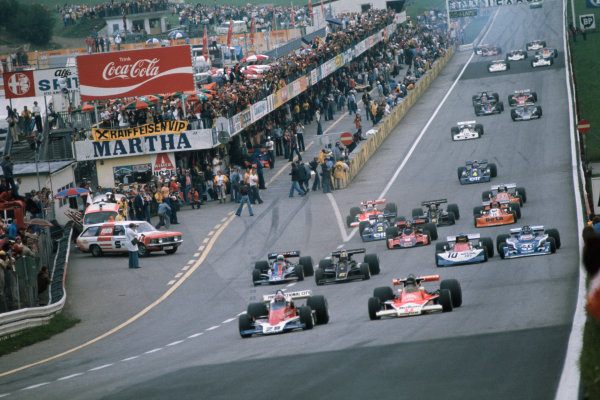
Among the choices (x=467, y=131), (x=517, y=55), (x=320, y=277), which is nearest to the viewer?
(x=320, y=277)

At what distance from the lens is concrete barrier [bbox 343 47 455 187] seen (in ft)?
152

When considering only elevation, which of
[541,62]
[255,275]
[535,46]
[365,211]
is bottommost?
[255,275]

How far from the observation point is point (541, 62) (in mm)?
70750

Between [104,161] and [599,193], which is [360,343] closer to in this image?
[599,193]

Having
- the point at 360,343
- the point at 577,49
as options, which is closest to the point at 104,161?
the point at 360,343

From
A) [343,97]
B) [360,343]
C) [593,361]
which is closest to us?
[593,361]

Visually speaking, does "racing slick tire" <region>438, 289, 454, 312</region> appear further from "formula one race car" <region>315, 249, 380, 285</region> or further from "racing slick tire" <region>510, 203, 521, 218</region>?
"racing slick tire" <region>510, 203, 521, 218</region>

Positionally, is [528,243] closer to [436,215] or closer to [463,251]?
[463,251]

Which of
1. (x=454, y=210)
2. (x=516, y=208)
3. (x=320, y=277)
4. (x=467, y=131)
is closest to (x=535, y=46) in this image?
(x=467, y=131)

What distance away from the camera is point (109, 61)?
4316 cm

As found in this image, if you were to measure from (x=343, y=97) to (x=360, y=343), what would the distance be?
51.1 metres

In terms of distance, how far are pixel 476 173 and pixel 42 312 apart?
20515mm

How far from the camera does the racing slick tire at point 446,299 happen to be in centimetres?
1938

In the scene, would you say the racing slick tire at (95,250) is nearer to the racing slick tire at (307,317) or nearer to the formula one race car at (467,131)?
the racing slick tire at (307,317)
